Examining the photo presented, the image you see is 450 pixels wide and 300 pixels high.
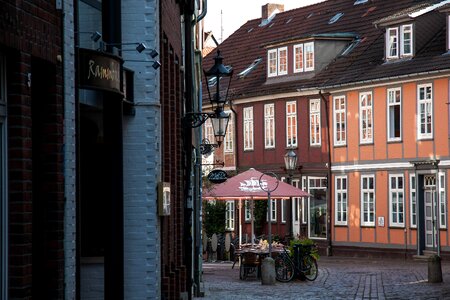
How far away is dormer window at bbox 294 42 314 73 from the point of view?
51.6 meters

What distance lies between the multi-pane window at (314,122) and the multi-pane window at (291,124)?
124 centimetres

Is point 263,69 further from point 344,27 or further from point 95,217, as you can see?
point 95,217

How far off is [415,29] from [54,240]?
3622cm

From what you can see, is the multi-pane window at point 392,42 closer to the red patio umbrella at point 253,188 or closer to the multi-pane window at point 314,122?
the multi-pane window at point 314,122

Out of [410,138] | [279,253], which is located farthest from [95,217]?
[410,138]

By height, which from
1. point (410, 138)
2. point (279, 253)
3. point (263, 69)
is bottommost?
point (279, 253)

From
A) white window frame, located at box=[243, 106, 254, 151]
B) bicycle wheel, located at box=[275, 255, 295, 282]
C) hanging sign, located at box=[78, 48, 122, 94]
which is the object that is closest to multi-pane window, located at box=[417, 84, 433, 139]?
white window frame, located at box=[243, 106, 254, 151]

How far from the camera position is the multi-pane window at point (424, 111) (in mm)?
43281

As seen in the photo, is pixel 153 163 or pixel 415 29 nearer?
pixel 153 163

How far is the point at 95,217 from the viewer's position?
15734 millimetres

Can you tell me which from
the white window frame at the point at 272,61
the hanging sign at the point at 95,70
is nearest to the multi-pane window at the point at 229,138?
the white window frame at the point at 272,61

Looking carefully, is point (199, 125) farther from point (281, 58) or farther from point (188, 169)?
point (281, 58)

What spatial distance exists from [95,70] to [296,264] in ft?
67.8

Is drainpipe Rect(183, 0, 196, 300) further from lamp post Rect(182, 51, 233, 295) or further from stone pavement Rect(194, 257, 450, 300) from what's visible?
stone pavement Rect(194, 257, 450, 300)
